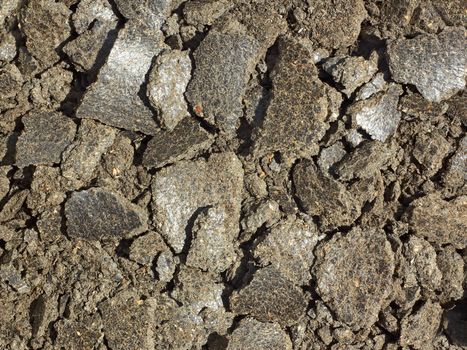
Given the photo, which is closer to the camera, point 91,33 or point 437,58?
point 437,58

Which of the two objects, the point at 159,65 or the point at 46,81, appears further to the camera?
the point at 46,81

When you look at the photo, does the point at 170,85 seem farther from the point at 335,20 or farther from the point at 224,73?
the point at 335,20

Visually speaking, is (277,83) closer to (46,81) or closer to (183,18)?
(183,18)

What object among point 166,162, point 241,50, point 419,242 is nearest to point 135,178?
point 166,162

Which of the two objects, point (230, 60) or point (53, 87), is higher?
point (230, 60)

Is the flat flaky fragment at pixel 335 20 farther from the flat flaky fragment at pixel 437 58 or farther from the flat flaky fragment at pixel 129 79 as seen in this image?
the flat flaky fragment at pixel 129 79

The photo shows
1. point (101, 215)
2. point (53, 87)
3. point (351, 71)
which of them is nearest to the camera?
point (351, 71)

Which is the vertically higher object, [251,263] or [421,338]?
[251,263]

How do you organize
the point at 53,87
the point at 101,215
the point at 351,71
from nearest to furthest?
1. the point at 351,71
2. the point at 101,215
3. the point at 53,87

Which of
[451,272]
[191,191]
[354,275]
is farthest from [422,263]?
[191,191]
